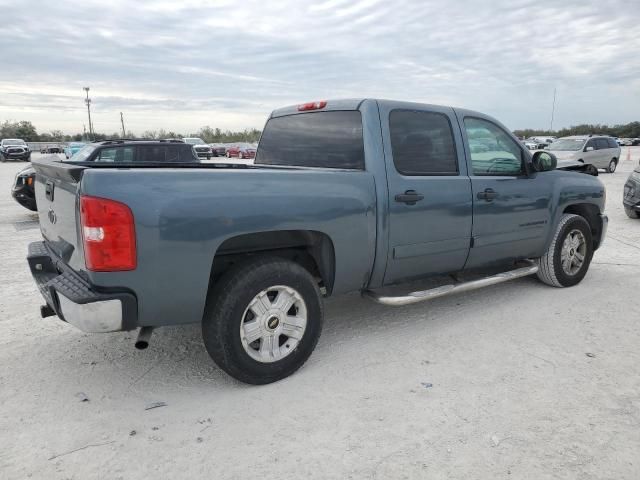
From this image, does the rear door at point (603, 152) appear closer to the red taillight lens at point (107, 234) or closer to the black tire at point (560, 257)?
the black tire at point (560, 257)

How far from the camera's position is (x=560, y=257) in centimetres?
523

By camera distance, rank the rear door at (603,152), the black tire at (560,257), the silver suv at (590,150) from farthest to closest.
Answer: the rear door at (603,152) < the silver suv at (590,150) < the black tire at (560,257)

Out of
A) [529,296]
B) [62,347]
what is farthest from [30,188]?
[529,296]

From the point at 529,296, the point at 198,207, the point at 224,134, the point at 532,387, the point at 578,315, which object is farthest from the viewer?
the point at 224,134

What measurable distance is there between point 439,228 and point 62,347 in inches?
121

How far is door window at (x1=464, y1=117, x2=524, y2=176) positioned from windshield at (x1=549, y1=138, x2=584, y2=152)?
18614mm

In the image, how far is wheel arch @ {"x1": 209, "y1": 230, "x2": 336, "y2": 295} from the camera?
10.4 ft

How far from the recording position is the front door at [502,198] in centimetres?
435

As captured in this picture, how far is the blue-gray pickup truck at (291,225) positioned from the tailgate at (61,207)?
0.7 inches

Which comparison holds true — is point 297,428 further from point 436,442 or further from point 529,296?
point 529,296

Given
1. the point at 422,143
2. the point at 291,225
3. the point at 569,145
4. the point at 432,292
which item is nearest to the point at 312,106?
the point at 422,143

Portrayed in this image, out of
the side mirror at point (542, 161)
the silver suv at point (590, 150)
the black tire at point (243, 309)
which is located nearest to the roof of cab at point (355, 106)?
the side mirror at point (542, 161)

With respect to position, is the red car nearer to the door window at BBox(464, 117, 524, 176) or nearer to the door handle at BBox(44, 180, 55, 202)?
the door window at BBox(464, 117, 524, 176)

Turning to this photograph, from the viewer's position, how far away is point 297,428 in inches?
110
